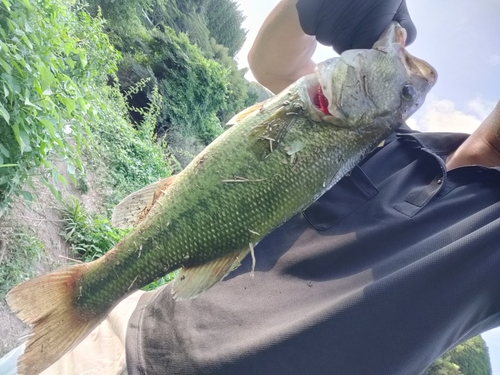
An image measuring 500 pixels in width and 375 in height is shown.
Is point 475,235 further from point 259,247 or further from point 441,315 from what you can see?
point 259,247

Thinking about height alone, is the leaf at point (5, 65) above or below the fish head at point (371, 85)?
above

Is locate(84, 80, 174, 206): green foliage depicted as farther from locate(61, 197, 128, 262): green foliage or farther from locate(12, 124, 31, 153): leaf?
locate(12, 124, 31, 153): leaf

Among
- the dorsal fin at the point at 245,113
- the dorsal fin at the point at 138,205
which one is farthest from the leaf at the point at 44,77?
the dorsal fin at the point at 245,113

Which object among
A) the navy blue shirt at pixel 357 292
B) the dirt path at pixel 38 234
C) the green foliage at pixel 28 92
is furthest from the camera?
the dirt path at pixel 38 234

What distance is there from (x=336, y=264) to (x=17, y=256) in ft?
11.5

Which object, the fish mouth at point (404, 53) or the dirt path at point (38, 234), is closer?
the fish mouth at point (404, 53)

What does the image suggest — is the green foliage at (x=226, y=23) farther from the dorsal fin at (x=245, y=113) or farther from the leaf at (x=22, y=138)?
the dorsal fin at (x=245, y=113)

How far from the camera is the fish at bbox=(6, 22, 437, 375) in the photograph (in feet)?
4.93

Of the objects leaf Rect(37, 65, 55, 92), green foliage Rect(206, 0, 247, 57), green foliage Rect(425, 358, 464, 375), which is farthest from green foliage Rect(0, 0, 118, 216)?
green foliage Rect(206, 0, 247, 57)

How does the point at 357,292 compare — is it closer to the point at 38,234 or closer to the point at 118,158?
the point at 38,234

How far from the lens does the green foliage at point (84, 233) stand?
16.5 feet

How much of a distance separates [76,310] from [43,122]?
181 centimetres

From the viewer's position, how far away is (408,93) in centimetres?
175

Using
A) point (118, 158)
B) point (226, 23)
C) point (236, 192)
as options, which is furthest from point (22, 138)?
point (226, 23)
